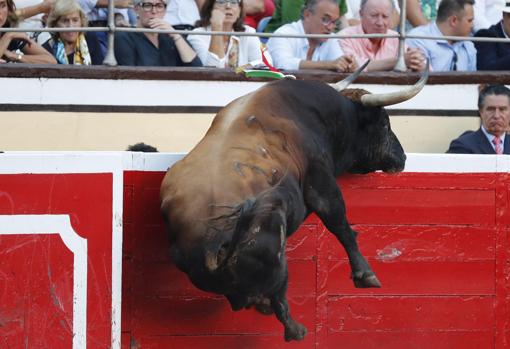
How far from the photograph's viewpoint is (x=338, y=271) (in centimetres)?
608

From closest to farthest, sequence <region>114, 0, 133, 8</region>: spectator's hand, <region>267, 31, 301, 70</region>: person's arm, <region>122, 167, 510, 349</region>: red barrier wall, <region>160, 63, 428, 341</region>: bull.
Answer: <region>160, 63, 428, 341</region>: bull → <region>122, 167, 510, 349</region>: red barrier wall → <region>267, 31, 301, 70</region>: person's arm → <region>114, 0, 133, 8</region>: spectator's hand

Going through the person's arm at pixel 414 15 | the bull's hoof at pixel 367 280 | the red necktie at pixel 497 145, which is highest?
the person's arm at pixel 414 15

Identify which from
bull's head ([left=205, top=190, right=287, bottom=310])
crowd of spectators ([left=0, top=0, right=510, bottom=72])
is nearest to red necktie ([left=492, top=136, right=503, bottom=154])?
crowd of spectators ([left=0, top=0, right=510, bottom=72])

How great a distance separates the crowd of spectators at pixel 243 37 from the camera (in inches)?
304

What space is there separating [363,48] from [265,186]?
333 cm

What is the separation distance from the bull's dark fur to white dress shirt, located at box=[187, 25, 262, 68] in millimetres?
2101

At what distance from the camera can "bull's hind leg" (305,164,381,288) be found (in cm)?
548

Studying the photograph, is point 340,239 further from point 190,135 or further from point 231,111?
point 190,135

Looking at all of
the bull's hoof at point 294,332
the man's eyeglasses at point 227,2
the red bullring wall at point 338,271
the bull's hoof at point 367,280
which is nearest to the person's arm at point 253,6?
the man's eyeglasses at point 227,2

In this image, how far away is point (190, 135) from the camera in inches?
312

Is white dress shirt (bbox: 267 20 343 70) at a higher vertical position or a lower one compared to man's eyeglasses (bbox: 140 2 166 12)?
lower

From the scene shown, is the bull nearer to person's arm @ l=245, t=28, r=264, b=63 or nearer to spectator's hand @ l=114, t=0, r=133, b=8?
person's arm @ l=245, t=28, r=264, b=63

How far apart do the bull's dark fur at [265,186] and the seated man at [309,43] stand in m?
1.99

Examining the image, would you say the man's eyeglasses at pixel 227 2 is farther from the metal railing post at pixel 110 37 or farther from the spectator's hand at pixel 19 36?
the spectator's hand at pixel 19 36
